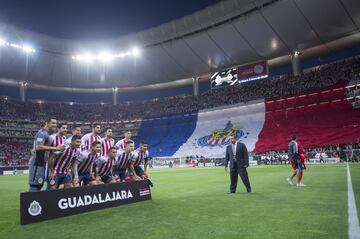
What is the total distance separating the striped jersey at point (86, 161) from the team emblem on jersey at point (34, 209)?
2.06 meters

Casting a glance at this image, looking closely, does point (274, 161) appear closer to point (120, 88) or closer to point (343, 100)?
point (343, 100)

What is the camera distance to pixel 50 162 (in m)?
7.69

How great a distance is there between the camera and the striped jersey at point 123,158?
984 cm

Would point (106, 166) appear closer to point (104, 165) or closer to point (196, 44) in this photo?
point (104, 165)

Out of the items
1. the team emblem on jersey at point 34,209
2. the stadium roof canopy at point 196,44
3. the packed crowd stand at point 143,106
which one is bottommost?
the team emblem on jersey at point 34,209

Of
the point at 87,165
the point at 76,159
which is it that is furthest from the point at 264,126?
the point at 76,159

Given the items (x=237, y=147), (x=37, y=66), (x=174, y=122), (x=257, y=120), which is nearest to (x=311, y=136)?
(x=257, y=120)

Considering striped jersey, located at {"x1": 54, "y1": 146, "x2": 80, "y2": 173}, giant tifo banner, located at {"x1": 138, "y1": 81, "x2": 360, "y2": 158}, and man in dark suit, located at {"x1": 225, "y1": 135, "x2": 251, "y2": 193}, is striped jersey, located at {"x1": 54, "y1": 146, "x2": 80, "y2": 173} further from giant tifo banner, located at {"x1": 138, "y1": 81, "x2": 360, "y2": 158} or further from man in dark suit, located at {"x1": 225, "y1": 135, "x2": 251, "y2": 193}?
giant tifo banner, located at {"x1": 138, "y1": 81, "x2": 360, "y2": 158}

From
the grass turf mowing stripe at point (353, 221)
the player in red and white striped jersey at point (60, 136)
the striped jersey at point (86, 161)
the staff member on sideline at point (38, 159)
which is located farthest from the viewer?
the striped jersey at point (86, 161)

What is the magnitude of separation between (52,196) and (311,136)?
40725 millimetres

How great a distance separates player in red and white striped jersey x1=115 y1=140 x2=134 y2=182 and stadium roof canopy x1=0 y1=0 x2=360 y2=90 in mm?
37619

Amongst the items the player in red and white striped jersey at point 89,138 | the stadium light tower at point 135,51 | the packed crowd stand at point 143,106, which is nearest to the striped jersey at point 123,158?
the player in red and white striped jersey at point 89,138

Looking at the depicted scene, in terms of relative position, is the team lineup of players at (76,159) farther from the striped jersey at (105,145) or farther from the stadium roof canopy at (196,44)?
the stadium roof canopy at (196,44)

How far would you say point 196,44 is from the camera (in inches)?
2035
